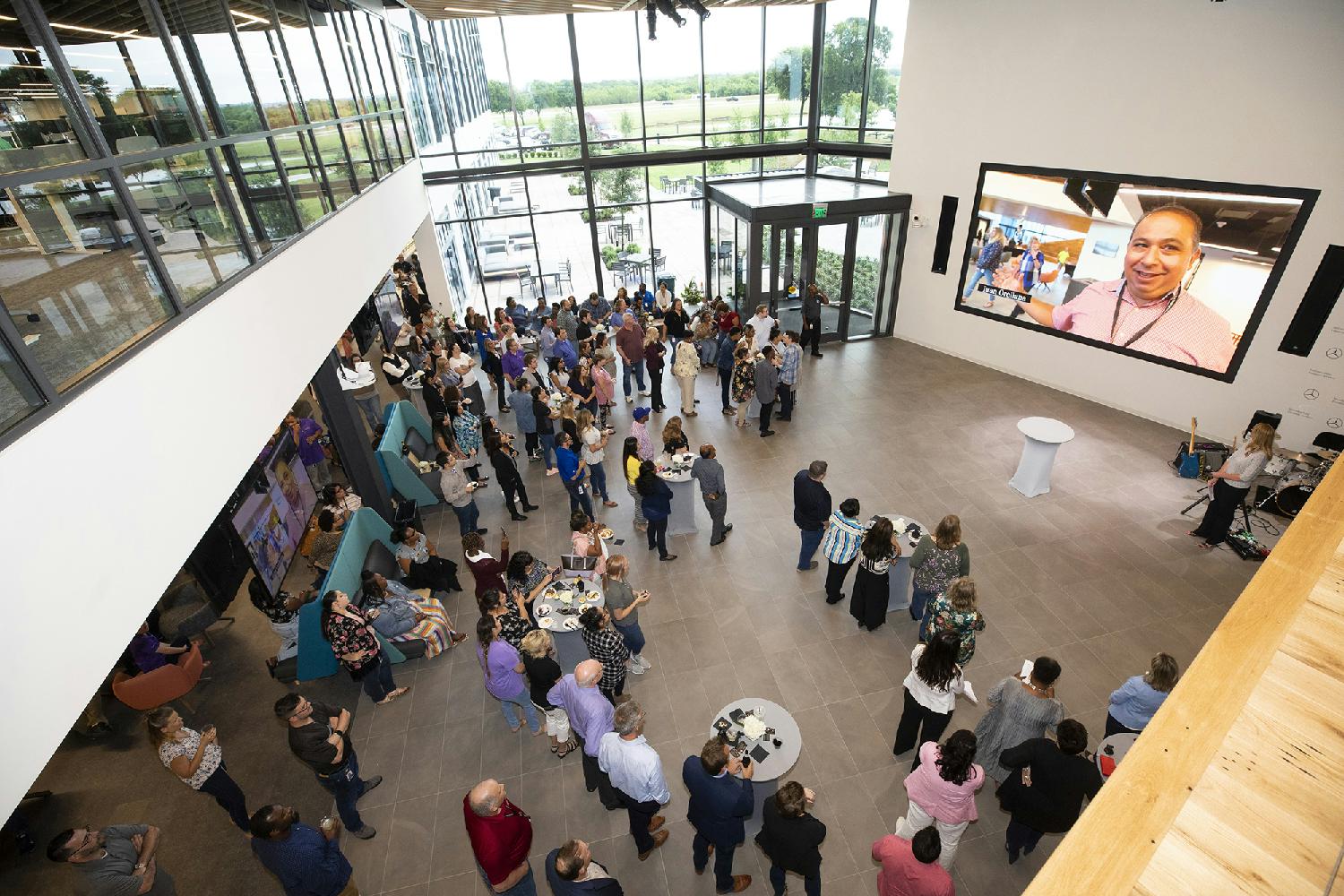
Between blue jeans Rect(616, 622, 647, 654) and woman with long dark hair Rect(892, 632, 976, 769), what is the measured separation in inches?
89.0

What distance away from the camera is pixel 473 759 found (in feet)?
16.3

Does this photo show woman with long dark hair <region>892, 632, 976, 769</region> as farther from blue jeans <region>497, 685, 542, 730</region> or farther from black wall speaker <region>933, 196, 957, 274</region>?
black wall speaker <region>933, 196, 957, 274</region>

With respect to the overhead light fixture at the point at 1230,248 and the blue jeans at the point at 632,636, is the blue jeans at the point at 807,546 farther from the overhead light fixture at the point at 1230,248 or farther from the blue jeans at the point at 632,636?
the overhead light fixture at the point at 1230,248

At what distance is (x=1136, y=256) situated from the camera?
8.74 metres

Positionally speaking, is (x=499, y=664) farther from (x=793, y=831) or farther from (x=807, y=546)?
(x=807, y=546)

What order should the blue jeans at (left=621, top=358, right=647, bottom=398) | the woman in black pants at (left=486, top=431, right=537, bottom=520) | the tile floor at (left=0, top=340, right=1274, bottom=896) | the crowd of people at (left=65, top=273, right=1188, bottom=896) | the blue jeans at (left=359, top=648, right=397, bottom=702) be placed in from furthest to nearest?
the blue jeans at (left=621, top=358, right=647, bottom=398)
the woman in black pants at (left=486, top=431, right=537, bottom=520)
the blue jeans at (left=359, top=648, right=397, bottom=702)
the tile floor at (left=0, top=340, right=1274, bottom=896)
the crowd of people at (left=65, top=273, right=1188, bottom=896)

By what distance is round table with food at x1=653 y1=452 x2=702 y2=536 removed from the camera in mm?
7016

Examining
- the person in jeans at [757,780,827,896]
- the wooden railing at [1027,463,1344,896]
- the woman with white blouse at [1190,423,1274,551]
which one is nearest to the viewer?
the wooden railing at [1027,463,1344,896]

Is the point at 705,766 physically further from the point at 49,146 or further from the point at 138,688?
the point at 138,688

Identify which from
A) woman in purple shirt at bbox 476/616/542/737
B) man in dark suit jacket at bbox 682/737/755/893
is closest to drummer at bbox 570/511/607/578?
woman in purple shirt at bbox 476/616/542/737

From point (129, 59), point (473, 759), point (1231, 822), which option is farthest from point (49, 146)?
point (1231, 822)

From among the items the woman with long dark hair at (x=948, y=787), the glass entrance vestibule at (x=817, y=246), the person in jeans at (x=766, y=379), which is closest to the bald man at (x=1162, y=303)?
the glass entrance vestibule at (x=817, y=246)

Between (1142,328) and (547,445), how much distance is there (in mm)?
9239

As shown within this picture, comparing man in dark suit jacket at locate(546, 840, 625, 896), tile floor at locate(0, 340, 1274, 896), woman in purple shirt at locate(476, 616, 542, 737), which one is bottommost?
tile floor at locate(0, 340, 1274, 896)
